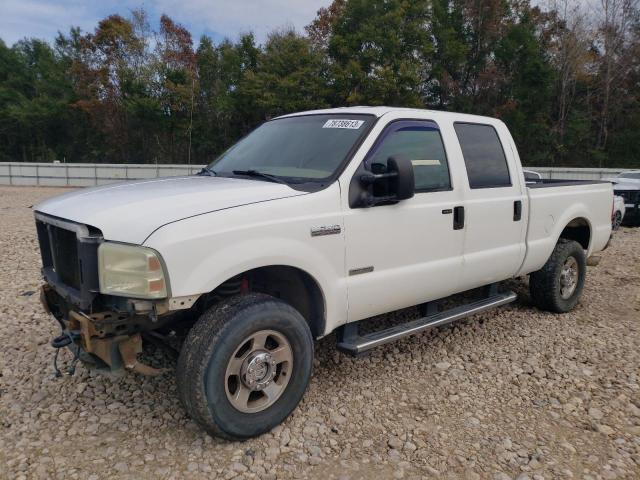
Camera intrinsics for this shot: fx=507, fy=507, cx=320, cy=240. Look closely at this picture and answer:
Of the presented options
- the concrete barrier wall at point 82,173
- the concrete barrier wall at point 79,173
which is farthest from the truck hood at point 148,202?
the concrete barrier wall at point 82,173

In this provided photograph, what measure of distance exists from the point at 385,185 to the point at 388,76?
77.4ft

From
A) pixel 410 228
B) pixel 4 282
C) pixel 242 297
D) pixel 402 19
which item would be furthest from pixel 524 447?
pixel 402 19

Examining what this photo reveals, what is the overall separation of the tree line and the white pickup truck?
2263 cm

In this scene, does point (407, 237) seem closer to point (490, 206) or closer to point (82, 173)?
point (490, 206)

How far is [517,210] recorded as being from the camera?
4.59 meters

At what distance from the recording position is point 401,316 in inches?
200

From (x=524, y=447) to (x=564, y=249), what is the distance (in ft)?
9.42

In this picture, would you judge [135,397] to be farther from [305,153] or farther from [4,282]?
[4,282]

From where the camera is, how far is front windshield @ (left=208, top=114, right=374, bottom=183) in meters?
3.51

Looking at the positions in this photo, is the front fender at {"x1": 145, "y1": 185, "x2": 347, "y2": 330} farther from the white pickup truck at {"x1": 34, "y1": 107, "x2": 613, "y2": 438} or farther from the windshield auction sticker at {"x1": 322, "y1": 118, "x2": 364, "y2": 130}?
the windshield auction sticker at {"x1": 322, "y1": 118, "x2": 364, "y2": 130}

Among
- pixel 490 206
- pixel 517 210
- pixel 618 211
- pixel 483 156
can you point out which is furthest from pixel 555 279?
pixel 618 211

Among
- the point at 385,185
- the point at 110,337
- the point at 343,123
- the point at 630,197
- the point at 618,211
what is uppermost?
the point at 343,123

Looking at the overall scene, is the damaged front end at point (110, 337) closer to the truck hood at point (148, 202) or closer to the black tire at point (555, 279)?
the truck hood at point (148, 202)

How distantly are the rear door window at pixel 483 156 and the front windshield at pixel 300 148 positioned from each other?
3.47 feet
